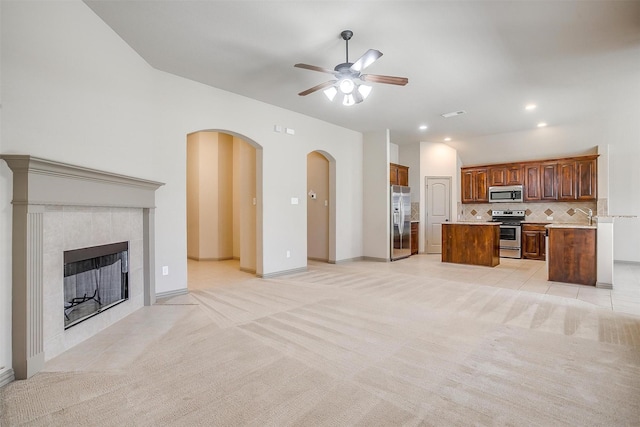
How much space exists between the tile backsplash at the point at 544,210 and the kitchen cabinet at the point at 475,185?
0.27 metres

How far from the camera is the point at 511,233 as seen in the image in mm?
8109

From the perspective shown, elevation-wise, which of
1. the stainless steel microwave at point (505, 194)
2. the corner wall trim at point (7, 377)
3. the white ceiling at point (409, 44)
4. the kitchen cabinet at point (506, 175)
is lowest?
the corner wall trim at point (7, 377)

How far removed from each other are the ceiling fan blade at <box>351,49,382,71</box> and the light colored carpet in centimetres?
268

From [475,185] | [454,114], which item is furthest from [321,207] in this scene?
[475,185]

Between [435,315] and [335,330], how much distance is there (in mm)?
1239

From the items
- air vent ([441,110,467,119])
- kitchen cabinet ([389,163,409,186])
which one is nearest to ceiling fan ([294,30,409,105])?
air vent ([441,110,467,119])

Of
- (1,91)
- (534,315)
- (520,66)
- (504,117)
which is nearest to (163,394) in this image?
(1,91)

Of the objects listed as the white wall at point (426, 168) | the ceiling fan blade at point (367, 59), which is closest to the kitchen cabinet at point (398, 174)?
the white wall at point (426, 168)

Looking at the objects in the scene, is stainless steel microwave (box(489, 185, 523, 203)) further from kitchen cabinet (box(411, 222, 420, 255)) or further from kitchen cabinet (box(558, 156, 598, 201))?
kitchen cabinet (box(411, 222, 420, 255))

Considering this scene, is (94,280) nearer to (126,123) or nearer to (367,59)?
(126,123)

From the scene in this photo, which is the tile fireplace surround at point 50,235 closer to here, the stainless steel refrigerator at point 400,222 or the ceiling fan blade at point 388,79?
the ceiling fan blade at point 388,79

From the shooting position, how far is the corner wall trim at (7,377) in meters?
2.14

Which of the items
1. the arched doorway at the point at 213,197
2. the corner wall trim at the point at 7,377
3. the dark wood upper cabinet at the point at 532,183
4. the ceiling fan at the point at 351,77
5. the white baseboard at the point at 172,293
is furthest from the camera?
the dark wood upper cabinet at the point at 532,183

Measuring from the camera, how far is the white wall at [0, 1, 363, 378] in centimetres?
233
